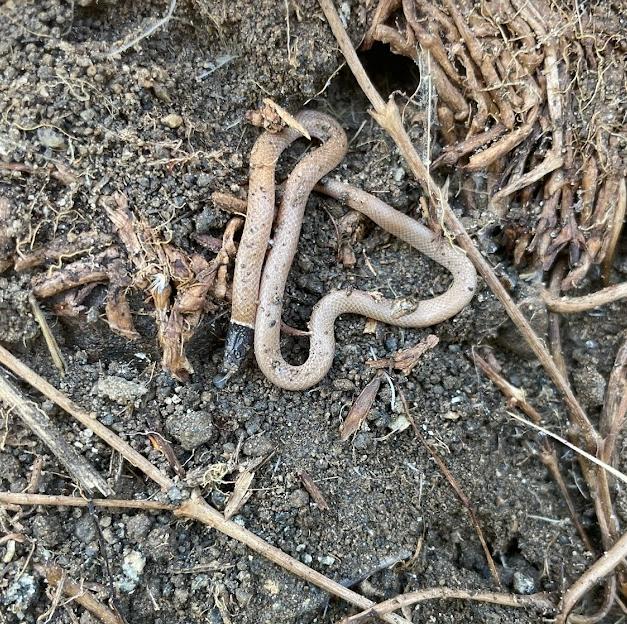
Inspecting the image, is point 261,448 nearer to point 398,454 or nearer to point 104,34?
point 398,454

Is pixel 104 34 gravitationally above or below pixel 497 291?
above

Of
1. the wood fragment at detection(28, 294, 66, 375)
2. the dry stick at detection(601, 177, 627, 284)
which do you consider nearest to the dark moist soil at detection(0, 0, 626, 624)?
the wood fragment at detection(28, 294, 66, 375)

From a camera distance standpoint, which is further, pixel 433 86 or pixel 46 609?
pixel 433 86

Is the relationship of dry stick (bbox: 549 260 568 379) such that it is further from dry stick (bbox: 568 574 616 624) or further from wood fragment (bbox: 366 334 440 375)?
dry stick (bbox: 568 574 616 624)

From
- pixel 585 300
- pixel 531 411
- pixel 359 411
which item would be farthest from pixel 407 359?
pixel 585 300

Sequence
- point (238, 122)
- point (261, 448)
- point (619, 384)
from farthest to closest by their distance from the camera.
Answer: point (619, 384) < point (238, 122) < point (261, 448)

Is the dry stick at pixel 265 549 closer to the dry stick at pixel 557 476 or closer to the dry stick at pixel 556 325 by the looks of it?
the dry stick at pixel 557 476

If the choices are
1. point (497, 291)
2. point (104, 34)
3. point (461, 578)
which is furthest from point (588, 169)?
point (104, 34)
